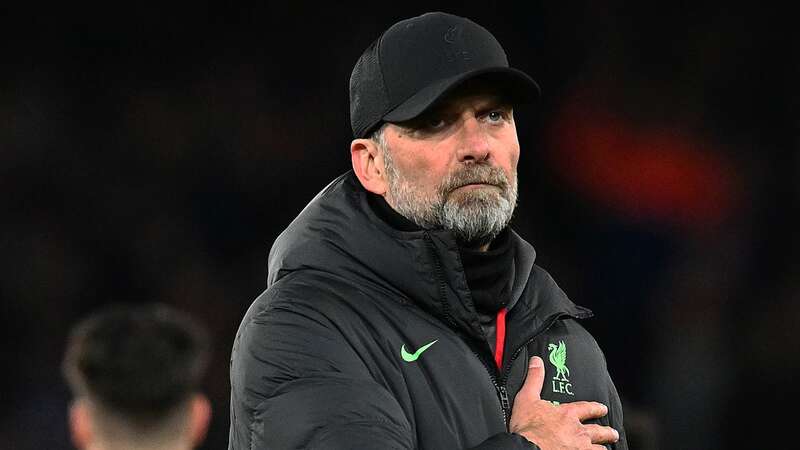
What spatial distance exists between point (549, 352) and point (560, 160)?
4.05 meters

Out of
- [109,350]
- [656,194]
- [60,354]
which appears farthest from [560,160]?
[109,350]

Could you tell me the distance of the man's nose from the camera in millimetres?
2580

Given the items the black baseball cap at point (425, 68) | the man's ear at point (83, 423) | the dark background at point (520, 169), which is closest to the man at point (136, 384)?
the man's ear at point (83, 423)

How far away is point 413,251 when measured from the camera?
2557mm

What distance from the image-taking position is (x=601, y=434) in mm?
2516

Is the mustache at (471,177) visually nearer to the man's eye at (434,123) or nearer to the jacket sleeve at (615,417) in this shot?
the man's eye at (434,123)

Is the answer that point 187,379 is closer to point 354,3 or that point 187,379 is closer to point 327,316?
point 327,316

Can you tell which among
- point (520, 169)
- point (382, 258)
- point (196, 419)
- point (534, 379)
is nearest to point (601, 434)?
point (534, 379)

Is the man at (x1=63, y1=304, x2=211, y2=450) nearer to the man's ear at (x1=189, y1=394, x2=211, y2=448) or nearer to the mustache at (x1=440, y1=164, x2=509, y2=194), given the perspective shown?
the man's ear at (x1=189, y1=394, x2=211, y2=448)

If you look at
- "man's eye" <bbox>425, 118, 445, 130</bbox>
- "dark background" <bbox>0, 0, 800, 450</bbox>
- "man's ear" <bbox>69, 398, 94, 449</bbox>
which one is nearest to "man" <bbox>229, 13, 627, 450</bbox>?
"man's eye" <bbox>425, 118, 445, 130</bbox>

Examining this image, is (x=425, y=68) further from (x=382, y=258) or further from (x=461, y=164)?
(x=382, y=258)

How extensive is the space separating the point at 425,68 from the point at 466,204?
270 mm

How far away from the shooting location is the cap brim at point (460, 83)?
2.55 m

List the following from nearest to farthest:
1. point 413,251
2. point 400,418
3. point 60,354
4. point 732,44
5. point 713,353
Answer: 1. point 400,418
2. point 413,251
3. point 60,354
4. point 713,353
5. point 732,44
